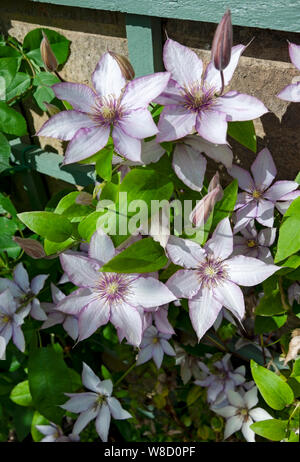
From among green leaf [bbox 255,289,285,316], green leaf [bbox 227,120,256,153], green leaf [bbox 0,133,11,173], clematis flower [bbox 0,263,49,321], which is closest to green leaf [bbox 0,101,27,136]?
green leaf [bbox 0,133,11,173]

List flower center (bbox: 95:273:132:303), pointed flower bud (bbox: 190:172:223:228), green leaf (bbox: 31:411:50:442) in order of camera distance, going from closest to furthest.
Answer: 1. pointed flower bud (bbox: 190:172:223:228)
2. flower center (bbox: 95:273:132:303)
3. green leaf (bbox: 31:411:50:442)

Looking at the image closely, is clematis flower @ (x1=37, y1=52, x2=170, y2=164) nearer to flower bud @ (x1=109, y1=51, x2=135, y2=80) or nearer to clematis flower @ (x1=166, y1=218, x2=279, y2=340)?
flower bud @ (x1=109, y1=51, x2=135, y2=80)

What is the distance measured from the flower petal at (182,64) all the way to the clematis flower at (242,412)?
2.42 feet

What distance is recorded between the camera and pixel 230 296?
703 millimetres

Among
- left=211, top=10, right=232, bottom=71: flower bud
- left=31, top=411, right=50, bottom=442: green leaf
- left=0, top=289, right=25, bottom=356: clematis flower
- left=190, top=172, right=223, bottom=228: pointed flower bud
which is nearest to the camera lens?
left=211, top=10, right=232, bottom=71: flower bud

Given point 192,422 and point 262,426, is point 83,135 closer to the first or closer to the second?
point 262,426

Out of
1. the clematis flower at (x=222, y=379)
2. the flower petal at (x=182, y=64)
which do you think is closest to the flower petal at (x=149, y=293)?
the flower petal at (x=182, y=64)

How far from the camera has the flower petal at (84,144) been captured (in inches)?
25.1

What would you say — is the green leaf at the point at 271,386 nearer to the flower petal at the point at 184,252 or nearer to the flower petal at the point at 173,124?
the flower petal at the point at 184,252

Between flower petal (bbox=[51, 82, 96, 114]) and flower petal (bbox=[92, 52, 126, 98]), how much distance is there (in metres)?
0.02

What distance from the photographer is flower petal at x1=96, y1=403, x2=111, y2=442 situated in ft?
3.35
